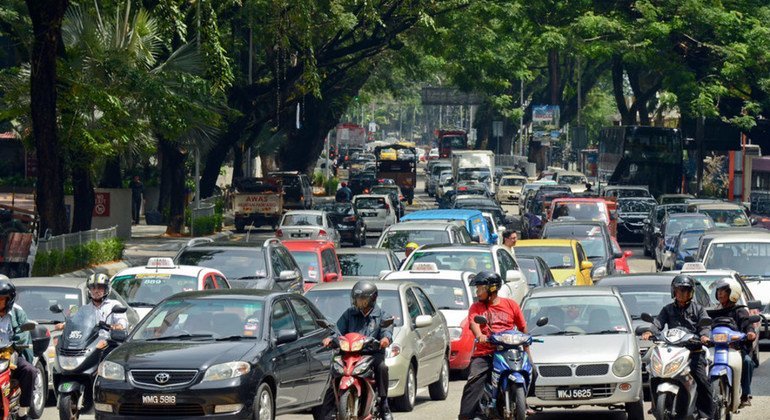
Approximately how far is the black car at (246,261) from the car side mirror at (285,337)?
24.4 ft

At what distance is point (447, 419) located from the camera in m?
15.1

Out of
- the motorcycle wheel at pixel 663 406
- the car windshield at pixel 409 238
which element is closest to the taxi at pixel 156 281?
the motorcycle wheel at pixel 663 406

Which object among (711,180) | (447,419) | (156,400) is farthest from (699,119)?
(156,400)

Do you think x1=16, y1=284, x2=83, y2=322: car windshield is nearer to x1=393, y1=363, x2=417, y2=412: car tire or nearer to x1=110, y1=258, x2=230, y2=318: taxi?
x1=110, y1=258, x2=230, y2=318: taxi

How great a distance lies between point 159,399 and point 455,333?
22.4ft

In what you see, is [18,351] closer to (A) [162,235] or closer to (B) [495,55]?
(A) [162,235]

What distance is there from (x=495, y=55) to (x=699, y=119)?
356 inches

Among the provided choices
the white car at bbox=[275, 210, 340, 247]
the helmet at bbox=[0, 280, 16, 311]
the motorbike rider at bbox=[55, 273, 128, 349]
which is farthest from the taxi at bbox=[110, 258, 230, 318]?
the white car at bbox=[275, 210, 340, 247]

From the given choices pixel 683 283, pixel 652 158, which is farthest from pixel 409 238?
pixel 652 158

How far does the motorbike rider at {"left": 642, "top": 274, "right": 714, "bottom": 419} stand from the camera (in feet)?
42.9

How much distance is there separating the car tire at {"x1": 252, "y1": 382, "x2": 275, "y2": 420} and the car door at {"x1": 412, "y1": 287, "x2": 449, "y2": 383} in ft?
10.8

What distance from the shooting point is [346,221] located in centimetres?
4569

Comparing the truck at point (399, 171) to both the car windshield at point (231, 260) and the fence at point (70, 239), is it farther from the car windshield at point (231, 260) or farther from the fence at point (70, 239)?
the car windshield at point (231, 260)

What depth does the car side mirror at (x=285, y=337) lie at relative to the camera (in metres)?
13.2
